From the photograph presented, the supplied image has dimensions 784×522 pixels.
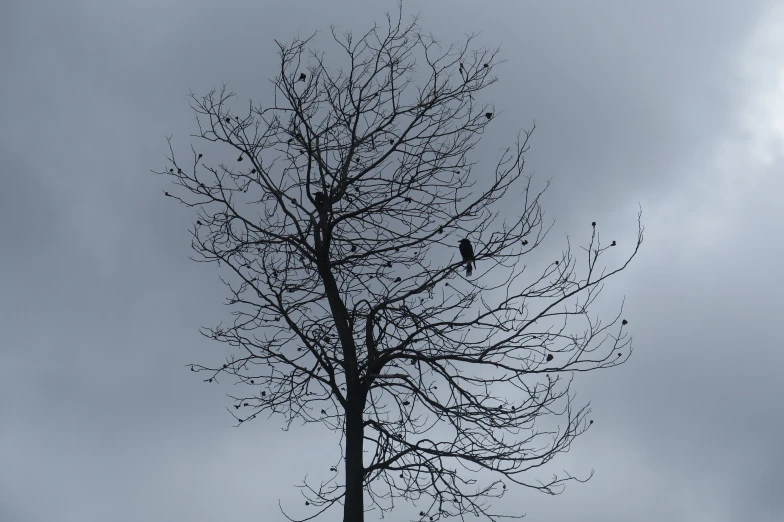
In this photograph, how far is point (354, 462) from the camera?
876 centimetres

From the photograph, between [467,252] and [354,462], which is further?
[467,252]

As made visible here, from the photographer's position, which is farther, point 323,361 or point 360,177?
point 360,177

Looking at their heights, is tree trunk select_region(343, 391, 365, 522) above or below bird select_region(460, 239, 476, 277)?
below

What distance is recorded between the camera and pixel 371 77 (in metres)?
9.66

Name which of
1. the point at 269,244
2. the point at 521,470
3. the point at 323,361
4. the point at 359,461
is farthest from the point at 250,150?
the point at 521,470

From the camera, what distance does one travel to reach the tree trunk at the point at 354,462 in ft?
28.2

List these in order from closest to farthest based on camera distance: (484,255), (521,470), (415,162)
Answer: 1. (521,470)
2. (484,255)
3. (415,162)

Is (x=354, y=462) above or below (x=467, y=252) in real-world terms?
below

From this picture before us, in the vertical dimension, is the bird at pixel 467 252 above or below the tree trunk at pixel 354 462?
above

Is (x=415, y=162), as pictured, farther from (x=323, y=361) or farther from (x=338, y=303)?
(x=323, y=361)

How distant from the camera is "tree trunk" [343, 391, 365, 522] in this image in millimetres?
8602

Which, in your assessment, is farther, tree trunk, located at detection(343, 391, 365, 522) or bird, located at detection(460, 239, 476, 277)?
bird, located at detection(460, 239, 476, 277)

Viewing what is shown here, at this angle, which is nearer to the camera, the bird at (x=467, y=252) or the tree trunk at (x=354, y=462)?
the tree trunk at (x=354, y=462)

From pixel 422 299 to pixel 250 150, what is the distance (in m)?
2.72
